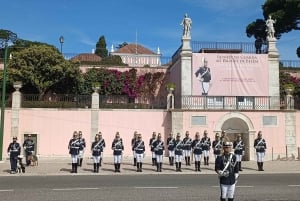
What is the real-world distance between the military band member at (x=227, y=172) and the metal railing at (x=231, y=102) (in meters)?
20.2

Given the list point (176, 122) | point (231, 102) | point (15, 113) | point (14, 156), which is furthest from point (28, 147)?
point (231, 102)

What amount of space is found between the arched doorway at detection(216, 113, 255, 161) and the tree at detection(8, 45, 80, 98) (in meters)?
12.8

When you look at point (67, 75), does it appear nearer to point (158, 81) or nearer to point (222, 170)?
point (158, 81)

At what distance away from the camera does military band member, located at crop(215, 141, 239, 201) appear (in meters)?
9.02

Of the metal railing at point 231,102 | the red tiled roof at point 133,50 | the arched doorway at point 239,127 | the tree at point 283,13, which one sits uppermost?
the red tiled roof at point 133,50

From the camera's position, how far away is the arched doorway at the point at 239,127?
28250 mm

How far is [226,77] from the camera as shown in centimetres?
3122

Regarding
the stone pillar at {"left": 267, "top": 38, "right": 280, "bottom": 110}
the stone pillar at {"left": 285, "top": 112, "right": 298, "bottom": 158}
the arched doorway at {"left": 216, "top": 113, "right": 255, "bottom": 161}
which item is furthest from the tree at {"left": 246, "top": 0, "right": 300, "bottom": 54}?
the arched doorway at {"left": 216, "top": 113, "right": 255, "bottom": 161}

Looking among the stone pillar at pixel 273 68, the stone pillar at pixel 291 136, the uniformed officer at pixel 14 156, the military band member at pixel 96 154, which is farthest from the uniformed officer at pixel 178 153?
the stone pillar at pixel 273 68

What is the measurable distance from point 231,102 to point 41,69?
14937mm

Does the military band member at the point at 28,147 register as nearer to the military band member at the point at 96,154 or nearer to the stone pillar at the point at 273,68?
the military band member at the point at 96,154

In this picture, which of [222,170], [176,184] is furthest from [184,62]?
[222,170]

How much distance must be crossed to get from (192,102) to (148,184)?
15647 mm

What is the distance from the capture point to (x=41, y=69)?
33406mm
